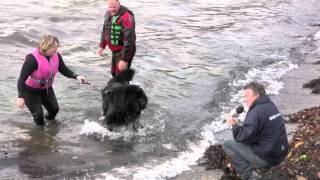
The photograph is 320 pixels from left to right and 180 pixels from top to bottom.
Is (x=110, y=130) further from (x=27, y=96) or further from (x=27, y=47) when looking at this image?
(x=27, y=47)

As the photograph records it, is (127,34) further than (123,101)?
Yes

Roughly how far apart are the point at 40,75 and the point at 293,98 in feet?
20.0

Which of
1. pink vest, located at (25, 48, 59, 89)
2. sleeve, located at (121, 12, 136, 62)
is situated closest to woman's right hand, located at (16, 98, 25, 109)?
pink vest, located at (25, 48, 59, 89)

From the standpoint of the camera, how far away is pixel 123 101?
800cm

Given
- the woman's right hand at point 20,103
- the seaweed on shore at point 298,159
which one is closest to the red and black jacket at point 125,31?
the woman's right hand at point 20,103

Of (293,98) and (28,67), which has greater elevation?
(28,67)

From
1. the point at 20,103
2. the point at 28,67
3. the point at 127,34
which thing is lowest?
the point at 20,103

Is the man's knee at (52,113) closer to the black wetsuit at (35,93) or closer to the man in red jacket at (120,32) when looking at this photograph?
the black wetsuit at (35,93)

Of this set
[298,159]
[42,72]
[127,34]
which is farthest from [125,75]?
[298,159]

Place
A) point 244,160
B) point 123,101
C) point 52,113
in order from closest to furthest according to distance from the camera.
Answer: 1. point 244,160
2. point 123,101
3. point 52,113

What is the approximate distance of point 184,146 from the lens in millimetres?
8656

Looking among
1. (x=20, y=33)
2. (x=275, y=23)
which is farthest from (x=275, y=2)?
(x=20, y=33)

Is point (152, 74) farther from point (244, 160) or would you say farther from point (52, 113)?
point (244, 160)

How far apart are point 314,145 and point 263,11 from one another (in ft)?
67.5
